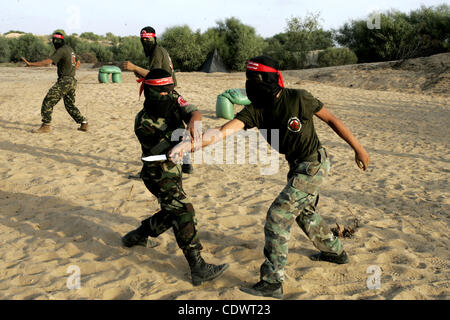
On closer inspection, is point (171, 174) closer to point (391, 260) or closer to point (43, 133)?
point (391, 260)

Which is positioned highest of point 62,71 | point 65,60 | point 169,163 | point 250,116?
point 65,60

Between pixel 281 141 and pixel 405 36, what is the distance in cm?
2678

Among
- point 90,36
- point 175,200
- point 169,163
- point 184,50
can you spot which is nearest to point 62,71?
point 169,163

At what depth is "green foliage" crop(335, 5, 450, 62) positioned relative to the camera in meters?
24.9

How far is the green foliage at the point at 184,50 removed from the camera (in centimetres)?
3044

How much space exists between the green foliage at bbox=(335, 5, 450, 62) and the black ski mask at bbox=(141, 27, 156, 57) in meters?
21.0

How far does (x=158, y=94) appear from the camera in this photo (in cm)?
325

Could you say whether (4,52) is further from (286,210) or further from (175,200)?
(286,210)

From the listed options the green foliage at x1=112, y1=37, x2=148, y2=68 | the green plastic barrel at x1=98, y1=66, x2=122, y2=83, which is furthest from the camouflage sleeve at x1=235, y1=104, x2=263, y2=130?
the green foliage at x1=112, y1=37, x2=148, y2=68

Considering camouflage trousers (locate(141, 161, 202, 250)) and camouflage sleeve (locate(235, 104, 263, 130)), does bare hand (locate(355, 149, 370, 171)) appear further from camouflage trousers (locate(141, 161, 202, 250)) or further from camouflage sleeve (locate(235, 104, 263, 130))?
camouflage trousers (locate(141, 161, 202, 250))

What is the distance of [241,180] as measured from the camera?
6227 millimetres

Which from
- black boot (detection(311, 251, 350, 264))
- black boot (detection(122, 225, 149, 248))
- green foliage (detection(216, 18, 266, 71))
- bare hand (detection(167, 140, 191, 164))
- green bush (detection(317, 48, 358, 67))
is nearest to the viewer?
bare hand (detection(167, 140, 191, 164))
